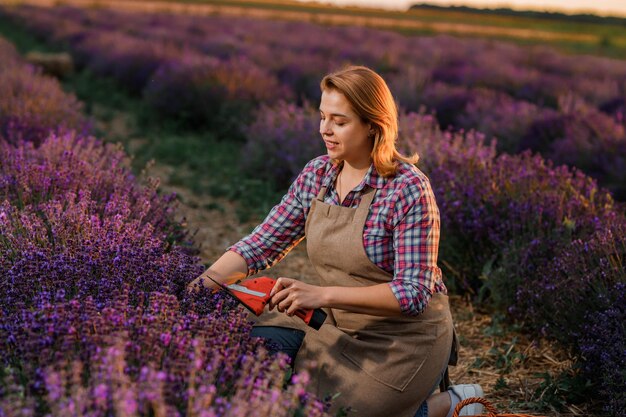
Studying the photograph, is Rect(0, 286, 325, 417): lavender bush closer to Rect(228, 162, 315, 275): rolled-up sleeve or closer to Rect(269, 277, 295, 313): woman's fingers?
Rect(269, 277, 295, 313): woman's fingers

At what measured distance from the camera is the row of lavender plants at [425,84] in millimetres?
6934

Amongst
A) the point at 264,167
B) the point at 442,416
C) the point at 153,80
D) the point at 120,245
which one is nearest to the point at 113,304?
the point at 120,245

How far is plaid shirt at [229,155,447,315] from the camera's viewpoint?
7.84ft

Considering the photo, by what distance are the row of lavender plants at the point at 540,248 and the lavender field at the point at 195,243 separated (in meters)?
0.01

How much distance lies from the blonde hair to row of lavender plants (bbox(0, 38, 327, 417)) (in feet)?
2.40

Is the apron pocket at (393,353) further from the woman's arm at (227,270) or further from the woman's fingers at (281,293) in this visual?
the woman's arm at (227,270)

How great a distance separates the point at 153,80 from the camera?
9773 mm

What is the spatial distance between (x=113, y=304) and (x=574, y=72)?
42.0ft

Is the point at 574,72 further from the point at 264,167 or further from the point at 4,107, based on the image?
the point at 4,107

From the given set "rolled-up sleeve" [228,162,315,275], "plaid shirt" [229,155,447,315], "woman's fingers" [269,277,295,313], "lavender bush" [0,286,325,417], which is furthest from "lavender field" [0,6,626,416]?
"plaid shirt" [229,155,447,315]

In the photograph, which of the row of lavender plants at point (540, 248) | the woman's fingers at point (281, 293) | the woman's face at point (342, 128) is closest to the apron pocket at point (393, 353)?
the woman's fingers at point (281, 293)

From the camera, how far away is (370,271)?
8.30ft

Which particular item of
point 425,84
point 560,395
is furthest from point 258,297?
point 425,84

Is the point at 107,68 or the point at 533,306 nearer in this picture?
the point at 533,306
